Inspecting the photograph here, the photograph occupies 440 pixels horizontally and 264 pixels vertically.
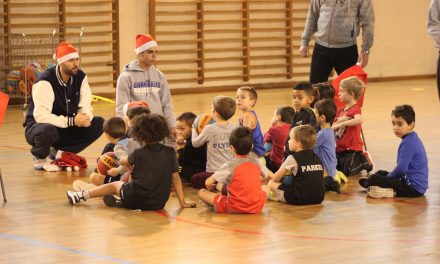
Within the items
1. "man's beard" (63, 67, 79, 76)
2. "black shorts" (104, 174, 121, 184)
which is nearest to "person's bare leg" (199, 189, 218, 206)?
"black shorts" (104, 174, 121, 184)

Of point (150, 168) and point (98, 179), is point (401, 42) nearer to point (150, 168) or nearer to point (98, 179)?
point (98, 179)

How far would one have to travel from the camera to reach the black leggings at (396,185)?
22.6ft

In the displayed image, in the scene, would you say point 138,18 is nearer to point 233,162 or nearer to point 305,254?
point 233,162

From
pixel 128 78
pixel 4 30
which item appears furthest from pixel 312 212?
pixel 4 30

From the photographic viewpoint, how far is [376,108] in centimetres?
1342

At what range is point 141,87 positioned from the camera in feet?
26.9

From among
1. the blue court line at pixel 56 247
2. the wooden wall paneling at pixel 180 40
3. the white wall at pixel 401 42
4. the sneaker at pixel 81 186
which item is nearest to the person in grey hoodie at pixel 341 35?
the sneaker at pixel 81 186

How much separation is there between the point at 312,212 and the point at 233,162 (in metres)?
0.67

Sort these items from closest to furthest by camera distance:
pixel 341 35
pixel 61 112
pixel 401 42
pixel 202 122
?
pixel 202 122 → pixel 61 112 → pixel 341 35 → pixel 401 42

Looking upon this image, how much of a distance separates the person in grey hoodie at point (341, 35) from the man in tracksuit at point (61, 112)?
2.42 metres

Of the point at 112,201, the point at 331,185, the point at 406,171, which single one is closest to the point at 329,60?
the point at 331,185

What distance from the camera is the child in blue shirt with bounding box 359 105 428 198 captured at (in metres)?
6.85

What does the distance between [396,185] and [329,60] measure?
2.70 metres

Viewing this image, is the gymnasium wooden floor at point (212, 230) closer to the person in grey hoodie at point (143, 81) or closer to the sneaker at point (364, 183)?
the sneaker at point (364, 183)
